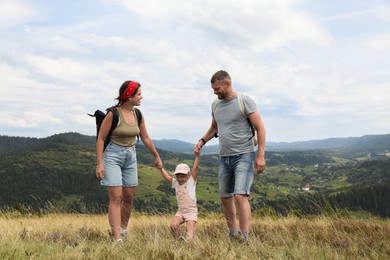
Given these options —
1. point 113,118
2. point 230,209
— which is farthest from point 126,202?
point 230,209

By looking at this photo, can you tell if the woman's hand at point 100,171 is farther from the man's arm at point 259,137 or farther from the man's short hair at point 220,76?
the man's arm at point 259,137

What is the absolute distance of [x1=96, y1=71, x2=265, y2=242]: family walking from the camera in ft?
16.5

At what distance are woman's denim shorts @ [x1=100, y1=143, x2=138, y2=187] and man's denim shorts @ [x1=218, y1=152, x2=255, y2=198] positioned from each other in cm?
133

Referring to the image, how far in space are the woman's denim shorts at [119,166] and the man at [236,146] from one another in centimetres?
101

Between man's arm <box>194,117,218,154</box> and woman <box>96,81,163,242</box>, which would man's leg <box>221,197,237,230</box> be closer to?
man's arm <box>194,117,218,154</box>

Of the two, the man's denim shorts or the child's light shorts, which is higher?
the man's denim shorts

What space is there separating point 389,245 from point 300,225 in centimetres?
200

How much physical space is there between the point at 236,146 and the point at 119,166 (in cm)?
170

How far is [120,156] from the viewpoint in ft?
16.9

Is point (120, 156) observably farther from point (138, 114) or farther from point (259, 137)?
point (259, 137)

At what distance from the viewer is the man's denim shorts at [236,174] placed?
5.01m

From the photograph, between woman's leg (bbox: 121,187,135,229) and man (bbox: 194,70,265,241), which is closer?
man (bbox: 194,70,265,241)

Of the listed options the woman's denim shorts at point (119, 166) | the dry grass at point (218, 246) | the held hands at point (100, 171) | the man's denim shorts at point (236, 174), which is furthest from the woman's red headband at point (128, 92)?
the dry grass at point (218, 246)

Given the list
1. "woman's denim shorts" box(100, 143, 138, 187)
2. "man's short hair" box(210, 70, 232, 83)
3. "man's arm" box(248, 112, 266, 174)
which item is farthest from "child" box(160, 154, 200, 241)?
"man's short hair" box(210, 70, 232, 83)
